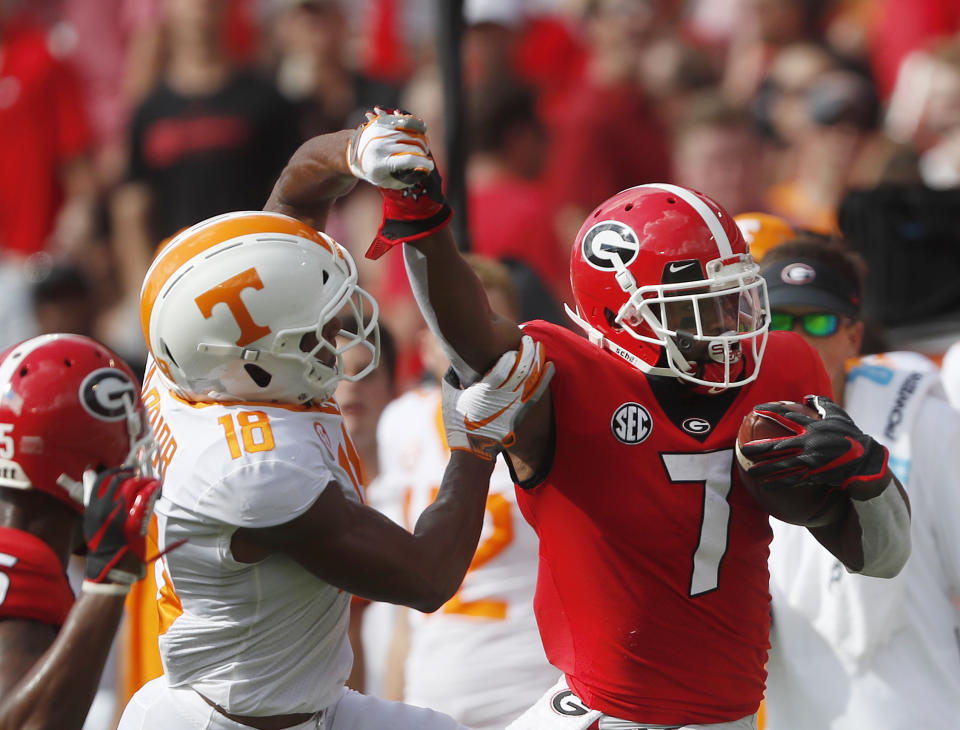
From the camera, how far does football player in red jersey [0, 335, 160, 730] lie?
277 cm

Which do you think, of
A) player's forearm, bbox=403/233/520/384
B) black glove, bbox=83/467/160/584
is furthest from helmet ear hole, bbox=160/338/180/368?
player's forearm, bbox=403/233/520/384

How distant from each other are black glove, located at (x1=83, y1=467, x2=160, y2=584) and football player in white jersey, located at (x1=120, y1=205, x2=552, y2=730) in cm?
23

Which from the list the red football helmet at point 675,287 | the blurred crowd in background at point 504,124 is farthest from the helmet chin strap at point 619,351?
the blurred crowd in background at point 504,124

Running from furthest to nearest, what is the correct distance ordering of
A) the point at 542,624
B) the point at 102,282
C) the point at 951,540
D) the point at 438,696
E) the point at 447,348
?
the point at 102,282, the point at 438,696, the point at 951,540, the point at 542,624, the point at 447,348

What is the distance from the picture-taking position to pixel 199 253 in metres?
3.16

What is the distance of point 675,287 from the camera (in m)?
3.21

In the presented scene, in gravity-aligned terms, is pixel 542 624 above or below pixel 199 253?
below

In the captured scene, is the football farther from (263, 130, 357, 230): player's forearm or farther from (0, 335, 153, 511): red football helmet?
(0, 335, 153, 511): red football helmet

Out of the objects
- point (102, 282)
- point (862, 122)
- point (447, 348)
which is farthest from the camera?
point (102, 282)

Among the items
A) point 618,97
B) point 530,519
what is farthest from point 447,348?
point 618,97

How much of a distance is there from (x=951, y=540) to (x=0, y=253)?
708cm

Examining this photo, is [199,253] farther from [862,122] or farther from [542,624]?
[862,122]

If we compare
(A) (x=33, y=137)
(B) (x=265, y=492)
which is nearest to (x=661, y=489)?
(B) (x=265, y=492)

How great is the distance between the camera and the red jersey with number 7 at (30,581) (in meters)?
2.98
